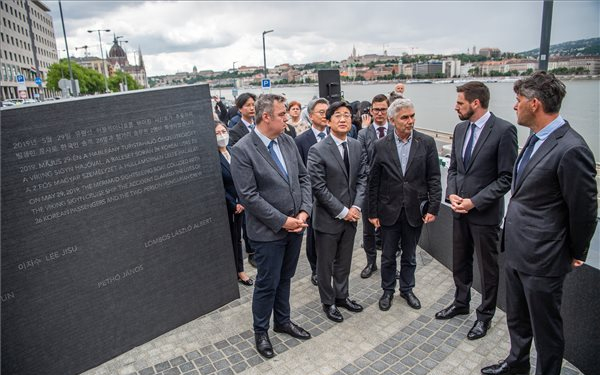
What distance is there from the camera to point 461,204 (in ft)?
11.4

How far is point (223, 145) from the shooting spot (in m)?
4.56

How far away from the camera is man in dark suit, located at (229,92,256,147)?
5535 millimetres

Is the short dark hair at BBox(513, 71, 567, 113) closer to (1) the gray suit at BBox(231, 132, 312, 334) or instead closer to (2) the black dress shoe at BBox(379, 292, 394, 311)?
(1) the gray suit at BBox(231, 132, 312, 334)

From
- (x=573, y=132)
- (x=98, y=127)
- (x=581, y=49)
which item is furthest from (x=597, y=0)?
(x=98, y=127)

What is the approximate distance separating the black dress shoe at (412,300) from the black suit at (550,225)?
55.5 inches

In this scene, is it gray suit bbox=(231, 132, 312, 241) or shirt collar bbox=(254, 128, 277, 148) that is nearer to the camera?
gray suit bbox=(231, 132, 312, 241)

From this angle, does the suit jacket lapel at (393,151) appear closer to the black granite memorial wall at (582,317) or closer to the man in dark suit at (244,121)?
the black granite memorial wall at (582,317)

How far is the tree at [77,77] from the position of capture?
57.6 metres

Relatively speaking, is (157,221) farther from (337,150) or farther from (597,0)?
(597,0)

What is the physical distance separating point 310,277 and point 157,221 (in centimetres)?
221

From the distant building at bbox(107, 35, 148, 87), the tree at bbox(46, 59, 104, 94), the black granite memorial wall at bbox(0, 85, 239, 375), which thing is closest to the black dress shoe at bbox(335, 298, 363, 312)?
the black granite memorial wall at bbox(0, 85, 239, 375)

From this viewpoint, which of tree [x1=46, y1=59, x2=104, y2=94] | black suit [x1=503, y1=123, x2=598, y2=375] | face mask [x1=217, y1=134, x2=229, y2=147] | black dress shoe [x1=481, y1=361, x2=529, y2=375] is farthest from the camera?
tree [x1=46, y1=59, x2=104, y2=94]

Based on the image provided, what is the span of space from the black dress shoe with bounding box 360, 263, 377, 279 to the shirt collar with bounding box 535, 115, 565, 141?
114 inches

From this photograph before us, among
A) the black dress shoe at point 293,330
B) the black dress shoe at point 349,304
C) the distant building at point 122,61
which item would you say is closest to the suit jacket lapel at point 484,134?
the black dress shoe at point 349,304
